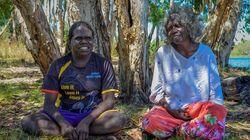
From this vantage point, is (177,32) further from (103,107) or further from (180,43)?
(103,107)

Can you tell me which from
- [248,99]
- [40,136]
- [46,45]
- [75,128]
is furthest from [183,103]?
[248,99]

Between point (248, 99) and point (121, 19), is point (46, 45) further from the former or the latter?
point (248, 99)

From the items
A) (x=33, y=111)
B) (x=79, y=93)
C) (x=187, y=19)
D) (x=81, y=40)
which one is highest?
(x=187, y=19)

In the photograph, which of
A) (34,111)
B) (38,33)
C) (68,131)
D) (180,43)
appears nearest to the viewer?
(68,131)

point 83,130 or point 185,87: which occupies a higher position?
point 185,87

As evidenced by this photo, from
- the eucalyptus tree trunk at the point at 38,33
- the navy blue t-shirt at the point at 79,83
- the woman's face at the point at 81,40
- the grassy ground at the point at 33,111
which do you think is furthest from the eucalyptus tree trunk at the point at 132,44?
the woman's face at the point at 81,40

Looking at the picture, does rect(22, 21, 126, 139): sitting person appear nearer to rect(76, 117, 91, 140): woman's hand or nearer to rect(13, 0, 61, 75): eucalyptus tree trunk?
rect(76, 117, 91, 140): woman's hand

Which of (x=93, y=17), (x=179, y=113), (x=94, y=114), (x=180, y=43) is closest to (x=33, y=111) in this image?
(x=93, y=17)

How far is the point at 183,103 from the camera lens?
4.23 meters

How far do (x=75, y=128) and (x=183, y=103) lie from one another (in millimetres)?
1080

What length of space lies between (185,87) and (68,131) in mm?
1216

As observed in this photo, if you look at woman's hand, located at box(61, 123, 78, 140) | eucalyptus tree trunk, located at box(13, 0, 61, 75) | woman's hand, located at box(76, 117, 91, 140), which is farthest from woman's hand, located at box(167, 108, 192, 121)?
eucalyptus tree trunk, located at box(13, 0, 61, 75)

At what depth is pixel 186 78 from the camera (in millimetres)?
4234

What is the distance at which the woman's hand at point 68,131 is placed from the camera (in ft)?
12.7
